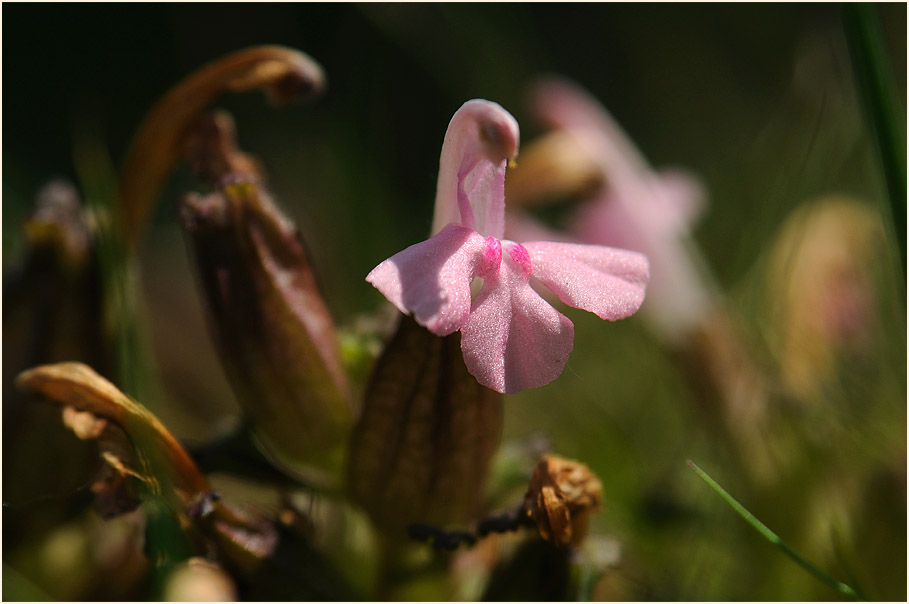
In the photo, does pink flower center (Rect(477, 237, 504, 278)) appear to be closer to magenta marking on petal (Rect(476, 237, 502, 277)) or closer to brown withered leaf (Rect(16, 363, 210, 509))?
magenta marking on petal (Rect(476, 237, 502, 277))

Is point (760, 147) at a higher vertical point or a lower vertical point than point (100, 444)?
lower

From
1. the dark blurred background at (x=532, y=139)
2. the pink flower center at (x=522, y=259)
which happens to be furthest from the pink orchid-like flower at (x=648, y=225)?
the pink flower center at (x=522, y=259)

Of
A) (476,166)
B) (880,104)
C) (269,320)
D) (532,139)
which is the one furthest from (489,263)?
(532,139)

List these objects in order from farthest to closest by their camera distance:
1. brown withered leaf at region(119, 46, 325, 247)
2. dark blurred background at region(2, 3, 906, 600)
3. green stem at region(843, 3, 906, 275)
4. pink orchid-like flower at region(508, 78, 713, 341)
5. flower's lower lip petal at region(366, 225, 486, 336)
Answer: pink orchid-like flower at region(508, 78, 713, 341) → dark blurred background at region(2, 3, 906, 600) → brown withered leaf at region(119, 46, 325, 247) → green stem at region(843, 3, 906, 275) → flower's lower lip petal at region(366, 225, 486, 336)

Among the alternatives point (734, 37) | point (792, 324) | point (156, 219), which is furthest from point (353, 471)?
point (734, 37)

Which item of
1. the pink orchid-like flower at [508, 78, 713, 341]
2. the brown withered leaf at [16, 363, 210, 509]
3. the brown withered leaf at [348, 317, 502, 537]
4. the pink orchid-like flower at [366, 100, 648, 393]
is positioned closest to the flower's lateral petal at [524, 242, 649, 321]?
the pink orchid-like flower at [366, 100, 648, 393]

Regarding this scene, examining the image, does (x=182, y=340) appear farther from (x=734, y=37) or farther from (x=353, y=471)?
(x=734, y=37)
